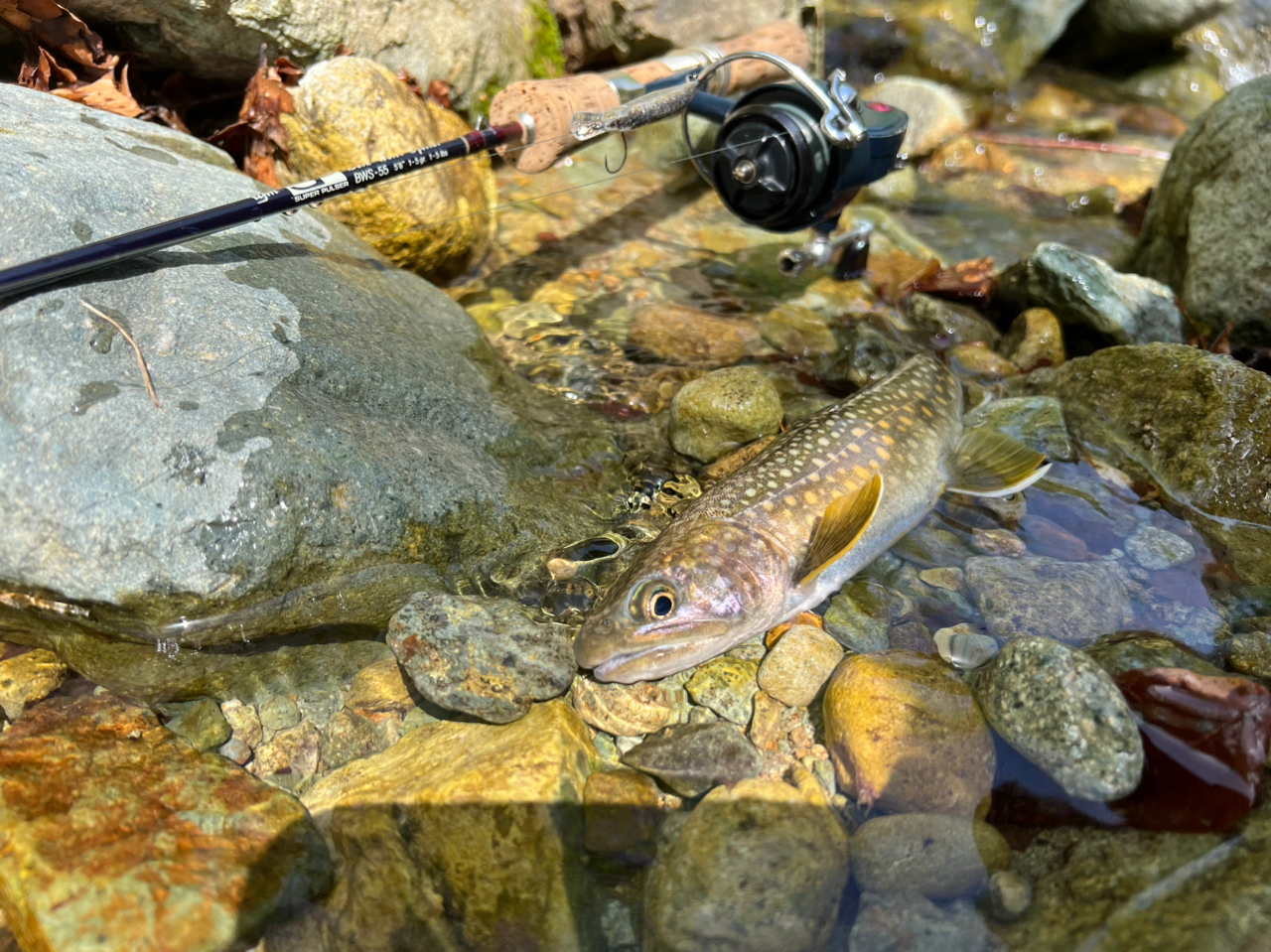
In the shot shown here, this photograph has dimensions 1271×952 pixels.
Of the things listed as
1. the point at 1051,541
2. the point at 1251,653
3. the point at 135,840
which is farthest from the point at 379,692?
the point at 1251,653

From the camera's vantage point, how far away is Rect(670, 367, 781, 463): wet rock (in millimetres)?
3980

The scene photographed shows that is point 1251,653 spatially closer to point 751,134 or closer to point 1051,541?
point 1051,541

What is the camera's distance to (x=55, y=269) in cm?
261

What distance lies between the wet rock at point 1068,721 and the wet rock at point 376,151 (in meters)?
3.91

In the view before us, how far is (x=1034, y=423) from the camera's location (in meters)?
4.25

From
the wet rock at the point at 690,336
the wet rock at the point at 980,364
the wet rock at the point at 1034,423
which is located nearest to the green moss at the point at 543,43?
the wet rock at the point at 690,336

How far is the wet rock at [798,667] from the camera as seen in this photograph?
302 centimetres

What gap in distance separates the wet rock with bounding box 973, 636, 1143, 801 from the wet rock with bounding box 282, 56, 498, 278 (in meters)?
3.91

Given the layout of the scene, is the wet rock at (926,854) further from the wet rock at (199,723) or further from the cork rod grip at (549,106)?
the cork rod grip at (549,106)

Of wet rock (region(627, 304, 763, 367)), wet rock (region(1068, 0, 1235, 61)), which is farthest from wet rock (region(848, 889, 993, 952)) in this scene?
wet rock (region(1068, 0, 1235, 61))

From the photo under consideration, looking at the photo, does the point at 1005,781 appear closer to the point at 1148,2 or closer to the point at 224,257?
the point at 224,257

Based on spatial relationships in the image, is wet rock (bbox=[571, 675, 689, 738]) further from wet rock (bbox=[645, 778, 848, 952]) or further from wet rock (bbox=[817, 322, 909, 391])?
wet rock (bbox=[817, 322, 909, 391])

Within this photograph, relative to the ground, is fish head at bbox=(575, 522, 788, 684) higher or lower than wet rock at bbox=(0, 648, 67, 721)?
higher

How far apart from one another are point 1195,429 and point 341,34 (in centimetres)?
543
